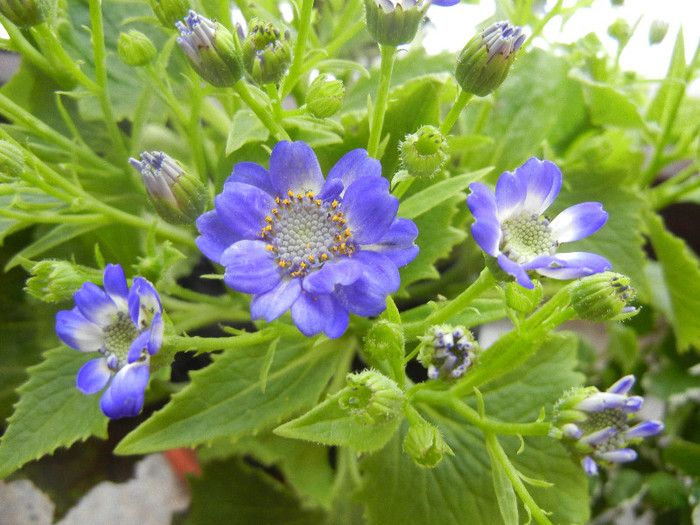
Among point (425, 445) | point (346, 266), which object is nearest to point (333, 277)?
point (346, 266)

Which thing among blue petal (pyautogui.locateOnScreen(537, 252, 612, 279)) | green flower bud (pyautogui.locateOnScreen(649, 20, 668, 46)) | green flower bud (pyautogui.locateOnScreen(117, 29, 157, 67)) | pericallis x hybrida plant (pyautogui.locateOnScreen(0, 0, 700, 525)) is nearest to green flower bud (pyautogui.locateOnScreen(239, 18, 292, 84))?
pericallis x hybrida plant (pyautogui.locateOnScreen(0, 0, 700, 525))

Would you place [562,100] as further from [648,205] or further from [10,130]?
[10,130]

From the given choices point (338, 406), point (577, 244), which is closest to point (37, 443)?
point (338, 406)

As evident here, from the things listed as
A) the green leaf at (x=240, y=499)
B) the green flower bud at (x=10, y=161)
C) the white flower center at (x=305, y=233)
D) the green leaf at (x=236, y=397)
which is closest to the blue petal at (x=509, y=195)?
the white flower center at (x=305, y=233)

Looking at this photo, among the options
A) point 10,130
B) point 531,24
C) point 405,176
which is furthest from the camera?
point 531,24

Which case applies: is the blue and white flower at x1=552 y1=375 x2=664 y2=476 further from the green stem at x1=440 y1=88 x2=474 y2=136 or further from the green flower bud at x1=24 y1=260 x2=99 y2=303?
the green flower bud at x1=24 y1=260 x2=99 y2=303

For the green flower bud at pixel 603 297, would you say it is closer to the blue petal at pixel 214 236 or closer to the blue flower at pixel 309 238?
the blue flower at pixel 309 238
